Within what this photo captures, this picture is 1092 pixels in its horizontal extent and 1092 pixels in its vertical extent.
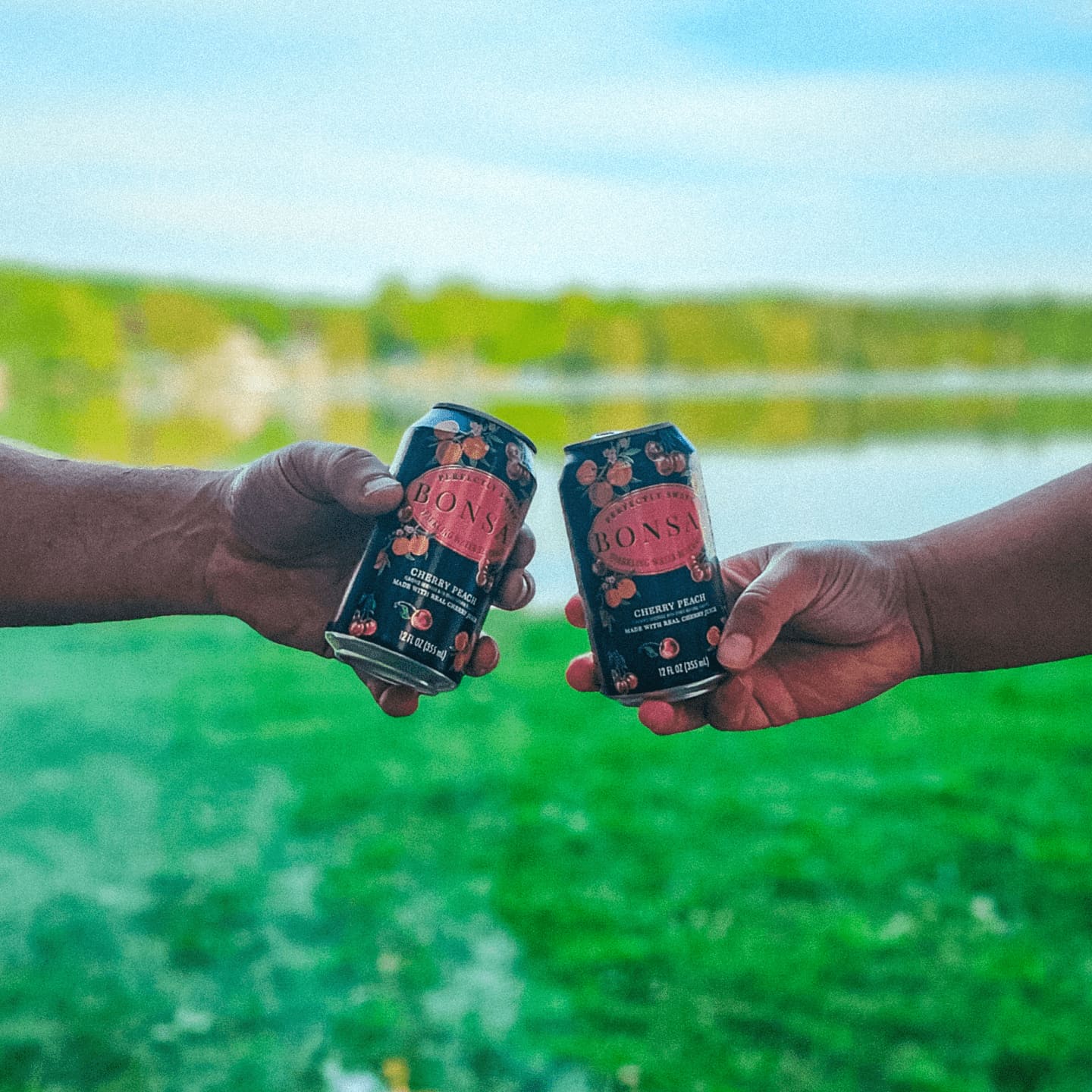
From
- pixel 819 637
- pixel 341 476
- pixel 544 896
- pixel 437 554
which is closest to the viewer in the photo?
pixel 437 554

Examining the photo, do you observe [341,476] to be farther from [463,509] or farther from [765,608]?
Result: [765,608]

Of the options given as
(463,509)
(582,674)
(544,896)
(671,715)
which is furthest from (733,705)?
(544,896)

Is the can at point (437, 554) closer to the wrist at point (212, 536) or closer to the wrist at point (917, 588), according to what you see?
the wrist at point (212, 536)

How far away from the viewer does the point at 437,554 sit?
5.21 feet

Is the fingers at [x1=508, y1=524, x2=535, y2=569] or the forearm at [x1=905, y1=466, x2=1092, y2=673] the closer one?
the fingers at [x1=508, y1=524, x2=535, y2=569]

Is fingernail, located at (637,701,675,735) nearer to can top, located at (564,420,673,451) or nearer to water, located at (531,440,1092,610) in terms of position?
can top, located at (564,420,673,451)

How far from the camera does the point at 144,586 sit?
2.00 metres

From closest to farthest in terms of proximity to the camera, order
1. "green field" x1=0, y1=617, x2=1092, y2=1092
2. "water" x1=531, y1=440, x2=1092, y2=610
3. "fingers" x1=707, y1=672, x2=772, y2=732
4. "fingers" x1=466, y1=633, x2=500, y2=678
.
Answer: "fingers" x1=707, y1=672, x2=772, y2=732, "fingers" x1=466, y1=633, x2=500, y2=678, "green field" x1=0, y1=617, x2=1092, y2=1092, "water" x1=531, y1=440, x2=1092, y2=610

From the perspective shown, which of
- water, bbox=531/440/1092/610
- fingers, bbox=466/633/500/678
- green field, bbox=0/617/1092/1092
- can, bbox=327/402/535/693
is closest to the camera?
can, bbox=327/402/535/693

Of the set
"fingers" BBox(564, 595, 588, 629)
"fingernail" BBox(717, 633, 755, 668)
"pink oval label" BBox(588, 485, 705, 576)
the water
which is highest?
"pink oval label" BBox(588, 485, 705, 576)

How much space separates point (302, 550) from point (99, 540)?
295 millimetres

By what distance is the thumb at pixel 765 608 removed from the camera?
5.33 feet

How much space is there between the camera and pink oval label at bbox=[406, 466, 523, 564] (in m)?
1.60

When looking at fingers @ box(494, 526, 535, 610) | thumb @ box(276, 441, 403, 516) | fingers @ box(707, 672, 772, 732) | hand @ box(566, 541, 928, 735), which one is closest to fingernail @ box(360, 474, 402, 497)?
thumb @ box(276, 441, 403, 516)
